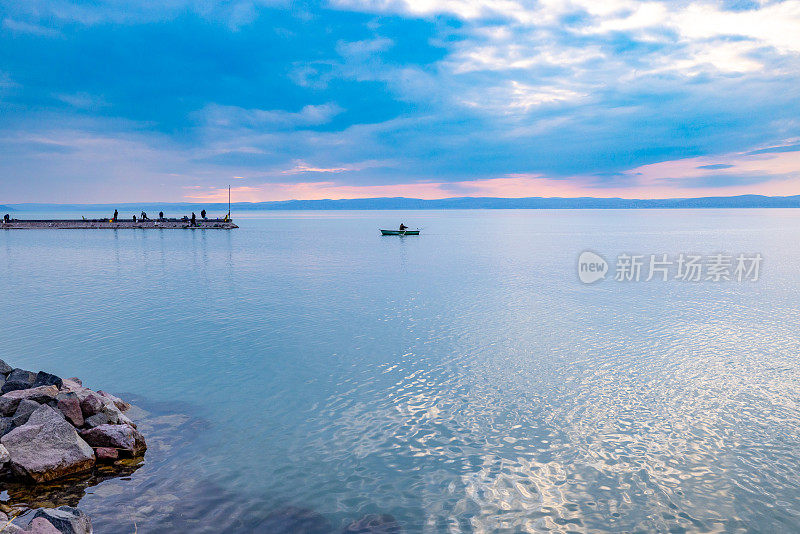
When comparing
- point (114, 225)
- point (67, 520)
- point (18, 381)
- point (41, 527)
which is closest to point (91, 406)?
point (18, 381)

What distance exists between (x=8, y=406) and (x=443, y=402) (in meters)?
12.9

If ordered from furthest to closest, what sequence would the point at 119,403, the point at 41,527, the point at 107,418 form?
the point at 119,403
the point at 107,418
the point at 41,527

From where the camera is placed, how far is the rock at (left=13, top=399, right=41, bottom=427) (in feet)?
42.9

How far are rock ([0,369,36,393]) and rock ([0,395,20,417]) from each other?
1720 mm

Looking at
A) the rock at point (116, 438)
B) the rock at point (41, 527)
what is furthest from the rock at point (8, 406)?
the rock at point (41, 527)

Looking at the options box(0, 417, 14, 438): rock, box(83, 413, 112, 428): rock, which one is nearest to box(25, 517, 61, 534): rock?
box(83, 413, 112, 428): rock

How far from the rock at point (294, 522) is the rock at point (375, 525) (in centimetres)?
50

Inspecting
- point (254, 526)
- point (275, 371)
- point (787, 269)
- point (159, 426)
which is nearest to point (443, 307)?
point (275, 371)

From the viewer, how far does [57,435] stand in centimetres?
1248

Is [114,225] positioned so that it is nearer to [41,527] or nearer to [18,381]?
[18,381]

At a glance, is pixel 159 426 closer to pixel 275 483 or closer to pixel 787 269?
pixel 275 483

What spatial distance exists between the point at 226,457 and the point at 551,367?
13.3 meters

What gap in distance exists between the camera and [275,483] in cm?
1207

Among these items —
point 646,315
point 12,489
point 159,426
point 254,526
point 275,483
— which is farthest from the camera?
point 646,315
